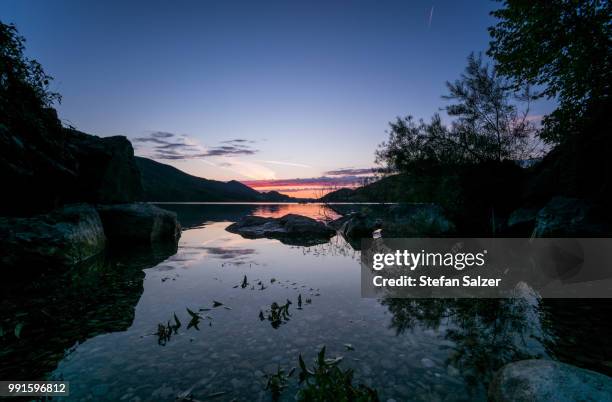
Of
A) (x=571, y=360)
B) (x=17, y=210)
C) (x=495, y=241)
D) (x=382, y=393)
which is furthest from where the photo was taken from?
(x=495, y=241)

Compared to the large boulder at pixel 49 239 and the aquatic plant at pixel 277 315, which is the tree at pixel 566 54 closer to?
the aquatic plant at pixel 277 315

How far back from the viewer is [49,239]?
11.8 metres

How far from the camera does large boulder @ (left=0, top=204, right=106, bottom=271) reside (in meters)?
10.5

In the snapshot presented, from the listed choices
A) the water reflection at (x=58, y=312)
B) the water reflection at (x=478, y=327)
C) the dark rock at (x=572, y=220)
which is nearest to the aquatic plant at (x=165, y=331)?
the water reflection at (x=58, y=312)

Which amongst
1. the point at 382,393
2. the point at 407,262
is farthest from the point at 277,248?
the point at 382,393

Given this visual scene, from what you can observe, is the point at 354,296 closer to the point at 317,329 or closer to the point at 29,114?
the point at 317,329

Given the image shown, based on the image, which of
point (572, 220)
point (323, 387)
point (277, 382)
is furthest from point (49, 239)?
point (572, 220)

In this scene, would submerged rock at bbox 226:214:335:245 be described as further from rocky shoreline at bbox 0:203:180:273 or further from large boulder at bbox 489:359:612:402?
large boulder at bbox 489:359:612:402

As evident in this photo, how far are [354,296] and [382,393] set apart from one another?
499cm

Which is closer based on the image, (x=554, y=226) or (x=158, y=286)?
(x=158, y=286)

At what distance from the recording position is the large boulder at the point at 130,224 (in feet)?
63.9

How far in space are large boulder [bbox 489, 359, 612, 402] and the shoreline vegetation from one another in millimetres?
21

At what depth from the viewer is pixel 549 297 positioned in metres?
8.92

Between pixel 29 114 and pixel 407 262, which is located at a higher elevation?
pixel 29 114
